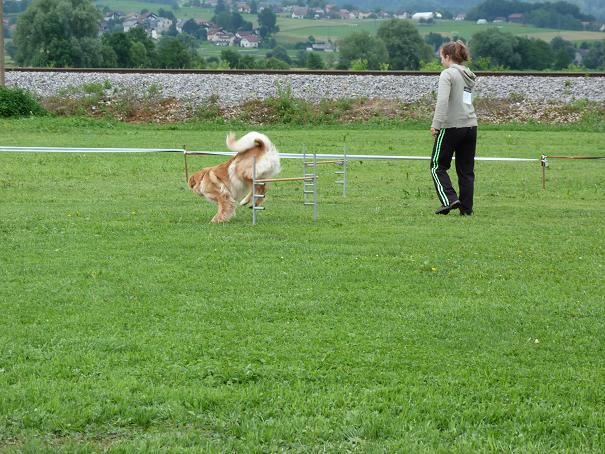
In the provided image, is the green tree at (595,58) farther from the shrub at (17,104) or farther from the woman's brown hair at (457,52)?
the woman's brown hair at (457,52)

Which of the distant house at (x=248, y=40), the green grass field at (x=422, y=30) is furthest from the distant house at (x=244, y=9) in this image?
the distant house at (x=248, y=40)

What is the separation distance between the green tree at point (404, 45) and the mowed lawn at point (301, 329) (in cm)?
4281

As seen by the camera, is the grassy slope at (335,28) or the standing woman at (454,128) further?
the grassy slope at (335,28)

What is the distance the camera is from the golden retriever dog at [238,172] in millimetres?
12562

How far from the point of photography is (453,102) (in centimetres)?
1334

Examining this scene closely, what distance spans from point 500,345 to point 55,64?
45.3 m

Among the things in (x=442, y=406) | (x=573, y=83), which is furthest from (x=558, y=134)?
(x=442, y=406)

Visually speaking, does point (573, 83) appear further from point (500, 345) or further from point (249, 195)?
point (500, 345)

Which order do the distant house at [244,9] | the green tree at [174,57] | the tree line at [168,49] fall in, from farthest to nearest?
1. the distant house at [244,9]
2. the green tree at [174,57]
3. the tree line at [168,49]

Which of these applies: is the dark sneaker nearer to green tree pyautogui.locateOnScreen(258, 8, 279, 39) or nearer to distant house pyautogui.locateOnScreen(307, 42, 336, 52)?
distant house pyautogui.locateOnScreen(307, 42, 336, 52)

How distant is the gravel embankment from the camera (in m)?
31.9

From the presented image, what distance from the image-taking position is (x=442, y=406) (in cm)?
570

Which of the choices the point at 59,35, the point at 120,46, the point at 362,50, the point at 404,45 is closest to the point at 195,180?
the point at 59,35

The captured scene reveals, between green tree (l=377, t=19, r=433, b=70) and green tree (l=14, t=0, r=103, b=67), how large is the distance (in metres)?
16.9
